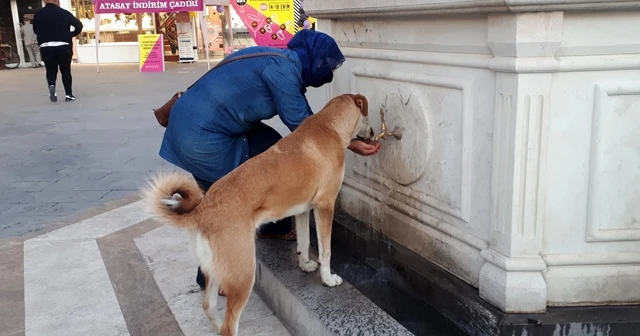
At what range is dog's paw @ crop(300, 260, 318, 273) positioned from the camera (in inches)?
141

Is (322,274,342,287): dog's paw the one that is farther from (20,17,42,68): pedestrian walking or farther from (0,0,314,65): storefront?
(20,17,42,68): pedestrian walking

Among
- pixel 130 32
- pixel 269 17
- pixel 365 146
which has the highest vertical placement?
pixel 269 17

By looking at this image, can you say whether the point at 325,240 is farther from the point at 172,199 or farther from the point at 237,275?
the point at 172,199

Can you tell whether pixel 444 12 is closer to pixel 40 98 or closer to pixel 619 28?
pixel 619 28

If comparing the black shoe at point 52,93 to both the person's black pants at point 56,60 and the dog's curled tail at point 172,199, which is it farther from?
the dog's curled tail at point 172,199

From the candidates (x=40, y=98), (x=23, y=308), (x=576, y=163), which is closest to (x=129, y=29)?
(x=40, y=98)

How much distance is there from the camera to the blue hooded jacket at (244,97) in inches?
137

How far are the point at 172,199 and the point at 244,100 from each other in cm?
88

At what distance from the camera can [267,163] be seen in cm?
311

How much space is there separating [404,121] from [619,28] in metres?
1.21

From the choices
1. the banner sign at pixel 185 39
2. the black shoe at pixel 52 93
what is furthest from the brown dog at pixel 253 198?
the banner sign at pixel 185 39

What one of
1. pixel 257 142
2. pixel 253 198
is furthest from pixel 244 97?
pixel 253 198

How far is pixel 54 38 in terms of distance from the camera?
1280 cm

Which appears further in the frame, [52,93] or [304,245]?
[52,93]
